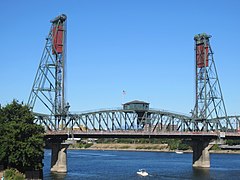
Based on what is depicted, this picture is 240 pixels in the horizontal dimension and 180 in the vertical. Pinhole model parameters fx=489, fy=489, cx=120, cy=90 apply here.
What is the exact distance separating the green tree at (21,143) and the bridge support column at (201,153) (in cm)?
6389

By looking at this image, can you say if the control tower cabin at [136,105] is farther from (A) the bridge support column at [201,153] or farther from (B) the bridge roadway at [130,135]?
(A) the bridge support column at [201,153]

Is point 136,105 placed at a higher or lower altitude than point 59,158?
higher

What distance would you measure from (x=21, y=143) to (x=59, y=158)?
37.6 metres

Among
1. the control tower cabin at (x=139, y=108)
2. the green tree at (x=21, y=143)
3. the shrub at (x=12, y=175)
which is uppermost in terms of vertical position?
the control tower cabin at (x=139, y=108)

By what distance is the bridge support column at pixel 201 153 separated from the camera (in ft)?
449

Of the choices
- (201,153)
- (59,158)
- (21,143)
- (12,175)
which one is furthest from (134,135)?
(12,175)

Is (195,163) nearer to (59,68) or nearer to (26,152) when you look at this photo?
(59,68)

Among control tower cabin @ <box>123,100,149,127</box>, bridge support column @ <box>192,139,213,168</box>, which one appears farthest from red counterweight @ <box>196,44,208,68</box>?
bridge support column @ <box>192,139,213,168</box>

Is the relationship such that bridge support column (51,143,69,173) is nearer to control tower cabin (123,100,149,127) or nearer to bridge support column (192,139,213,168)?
control tower cabin (123,100,149,127)

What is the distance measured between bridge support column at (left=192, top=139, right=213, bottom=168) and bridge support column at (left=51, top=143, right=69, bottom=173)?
41.4 metres

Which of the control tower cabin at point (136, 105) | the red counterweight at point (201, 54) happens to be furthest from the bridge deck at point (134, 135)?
the red counterweight at point (201, 54)

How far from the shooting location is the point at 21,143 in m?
79.4

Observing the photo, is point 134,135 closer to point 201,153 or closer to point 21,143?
point 201,153

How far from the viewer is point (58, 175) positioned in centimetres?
10731
